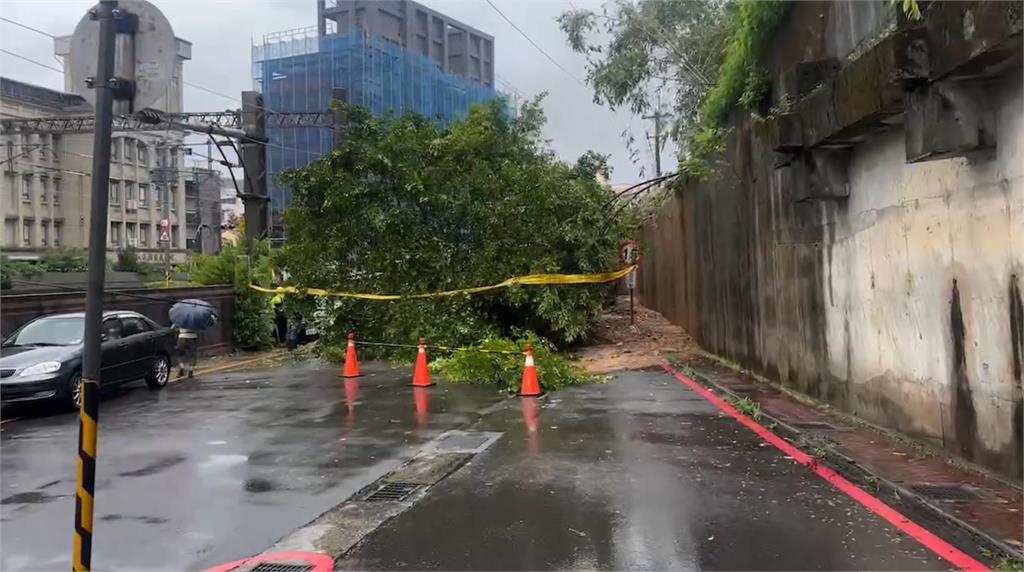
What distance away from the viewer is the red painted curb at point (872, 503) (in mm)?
5023

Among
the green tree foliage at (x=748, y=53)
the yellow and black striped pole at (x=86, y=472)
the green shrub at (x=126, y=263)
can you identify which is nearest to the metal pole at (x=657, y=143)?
the green tree foliage at (x=748, y=53)

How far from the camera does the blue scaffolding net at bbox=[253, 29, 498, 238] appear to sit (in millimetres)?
47656

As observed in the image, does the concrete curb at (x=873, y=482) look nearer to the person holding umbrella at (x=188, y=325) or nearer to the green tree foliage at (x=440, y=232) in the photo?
the green tree foliage at (x=440, y=232)

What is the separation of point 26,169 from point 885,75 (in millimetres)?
58948

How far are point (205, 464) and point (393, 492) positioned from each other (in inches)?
95.9

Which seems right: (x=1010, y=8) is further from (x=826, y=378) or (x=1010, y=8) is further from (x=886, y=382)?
(x=826, y=378)

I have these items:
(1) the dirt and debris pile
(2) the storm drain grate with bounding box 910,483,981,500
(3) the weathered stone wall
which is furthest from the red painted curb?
(1) the dirt and debris pile

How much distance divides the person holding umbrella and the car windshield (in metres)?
2.82

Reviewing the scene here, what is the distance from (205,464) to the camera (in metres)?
8.25

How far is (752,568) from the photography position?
4.93 m

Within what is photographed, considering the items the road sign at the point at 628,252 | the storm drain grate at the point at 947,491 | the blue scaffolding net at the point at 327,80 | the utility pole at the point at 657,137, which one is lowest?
the storm drain grate at the point at 947,491

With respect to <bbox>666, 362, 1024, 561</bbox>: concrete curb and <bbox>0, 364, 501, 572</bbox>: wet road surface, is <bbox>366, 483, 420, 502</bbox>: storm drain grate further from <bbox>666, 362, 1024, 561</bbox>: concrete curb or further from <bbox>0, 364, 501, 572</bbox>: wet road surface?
<bbox>666, 362, 1024, 561</bbox>: concrete curb

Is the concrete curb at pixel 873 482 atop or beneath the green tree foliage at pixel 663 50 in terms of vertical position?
beneath

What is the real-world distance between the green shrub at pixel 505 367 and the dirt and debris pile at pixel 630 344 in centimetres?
139
